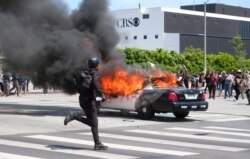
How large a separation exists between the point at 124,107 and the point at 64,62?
7.33 ft

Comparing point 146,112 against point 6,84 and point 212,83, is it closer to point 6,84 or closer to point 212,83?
point 212,83

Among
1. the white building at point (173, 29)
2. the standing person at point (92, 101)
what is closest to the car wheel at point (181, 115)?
the standing person at point (92, 101)

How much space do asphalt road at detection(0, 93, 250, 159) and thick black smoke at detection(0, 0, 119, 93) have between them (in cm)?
146

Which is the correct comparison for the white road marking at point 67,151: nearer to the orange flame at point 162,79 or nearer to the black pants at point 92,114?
the black pants at point 92,114

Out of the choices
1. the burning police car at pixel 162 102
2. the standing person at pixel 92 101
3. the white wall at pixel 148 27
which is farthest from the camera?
the white wall at pixel 148 27

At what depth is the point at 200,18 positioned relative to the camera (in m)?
108

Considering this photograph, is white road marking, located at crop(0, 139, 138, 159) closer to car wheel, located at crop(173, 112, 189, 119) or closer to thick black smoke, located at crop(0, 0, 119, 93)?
thick black smoke, located at crop(0, 0, 119, 93)

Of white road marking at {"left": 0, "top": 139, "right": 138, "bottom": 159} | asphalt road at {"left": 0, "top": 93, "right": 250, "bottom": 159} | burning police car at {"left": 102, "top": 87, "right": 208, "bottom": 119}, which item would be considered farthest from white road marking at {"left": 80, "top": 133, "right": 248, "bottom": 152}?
burning police car at {"left": 102, "top": 87, "right": 208, "bottom": 119}

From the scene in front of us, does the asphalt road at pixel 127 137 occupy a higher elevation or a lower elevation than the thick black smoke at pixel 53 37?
lower

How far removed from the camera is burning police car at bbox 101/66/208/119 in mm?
16156

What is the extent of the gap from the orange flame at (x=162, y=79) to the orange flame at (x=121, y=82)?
1.65ft

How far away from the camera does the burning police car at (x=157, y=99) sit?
16156 mm

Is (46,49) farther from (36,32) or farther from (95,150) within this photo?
(95,150)

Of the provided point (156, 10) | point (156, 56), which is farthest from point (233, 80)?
point (156, 10)
